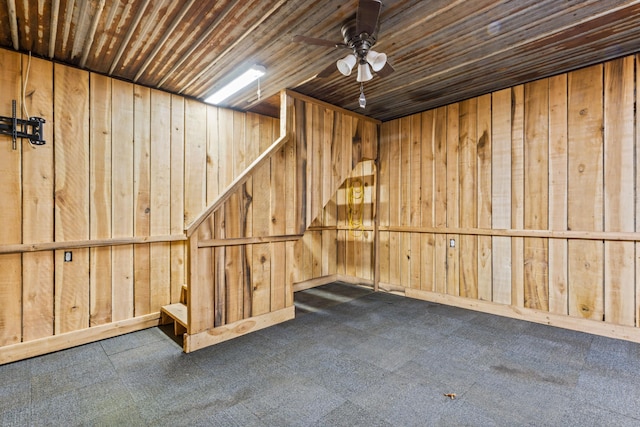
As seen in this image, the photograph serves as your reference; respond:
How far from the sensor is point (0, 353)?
2.59m

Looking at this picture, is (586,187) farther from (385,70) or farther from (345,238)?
(345,238)

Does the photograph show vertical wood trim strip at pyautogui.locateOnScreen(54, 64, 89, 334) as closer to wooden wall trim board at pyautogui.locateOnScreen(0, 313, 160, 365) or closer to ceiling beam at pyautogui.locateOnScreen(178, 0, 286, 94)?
wooden wall trim board at pyautogui.locateOnScreen(0, 313, 160, 365)

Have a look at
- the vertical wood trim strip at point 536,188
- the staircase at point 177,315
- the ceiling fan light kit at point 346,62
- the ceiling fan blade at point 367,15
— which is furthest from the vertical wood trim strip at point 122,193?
the vertical wood trim strip at point 536,188

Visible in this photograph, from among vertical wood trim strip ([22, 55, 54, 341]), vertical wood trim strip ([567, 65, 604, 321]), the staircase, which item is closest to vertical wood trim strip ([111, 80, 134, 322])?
the staircase

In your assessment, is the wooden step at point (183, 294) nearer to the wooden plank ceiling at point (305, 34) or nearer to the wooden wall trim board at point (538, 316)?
the wooden plank ceiling at point (305, 34)

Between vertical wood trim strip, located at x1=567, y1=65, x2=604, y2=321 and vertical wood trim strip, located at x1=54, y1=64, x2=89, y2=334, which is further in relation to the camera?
vertical wood trim strip, located at x1=567, y1=65, x2=604, y2=321

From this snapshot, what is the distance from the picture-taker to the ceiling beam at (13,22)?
2108 millimetres

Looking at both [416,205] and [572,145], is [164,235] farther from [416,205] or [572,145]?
[572,145]

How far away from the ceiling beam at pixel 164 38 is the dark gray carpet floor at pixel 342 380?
275 cm

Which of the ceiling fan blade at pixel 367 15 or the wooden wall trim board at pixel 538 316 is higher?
the ceiling fan blade at pixel 367 15

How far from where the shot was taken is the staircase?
3.08m

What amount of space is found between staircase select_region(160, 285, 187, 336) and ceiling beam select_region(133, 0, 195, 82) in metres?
2.43

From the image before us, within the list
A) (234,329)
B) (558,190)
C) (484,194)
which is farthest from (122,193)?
(558,190)

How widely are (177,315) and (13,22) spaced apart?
278 cm
